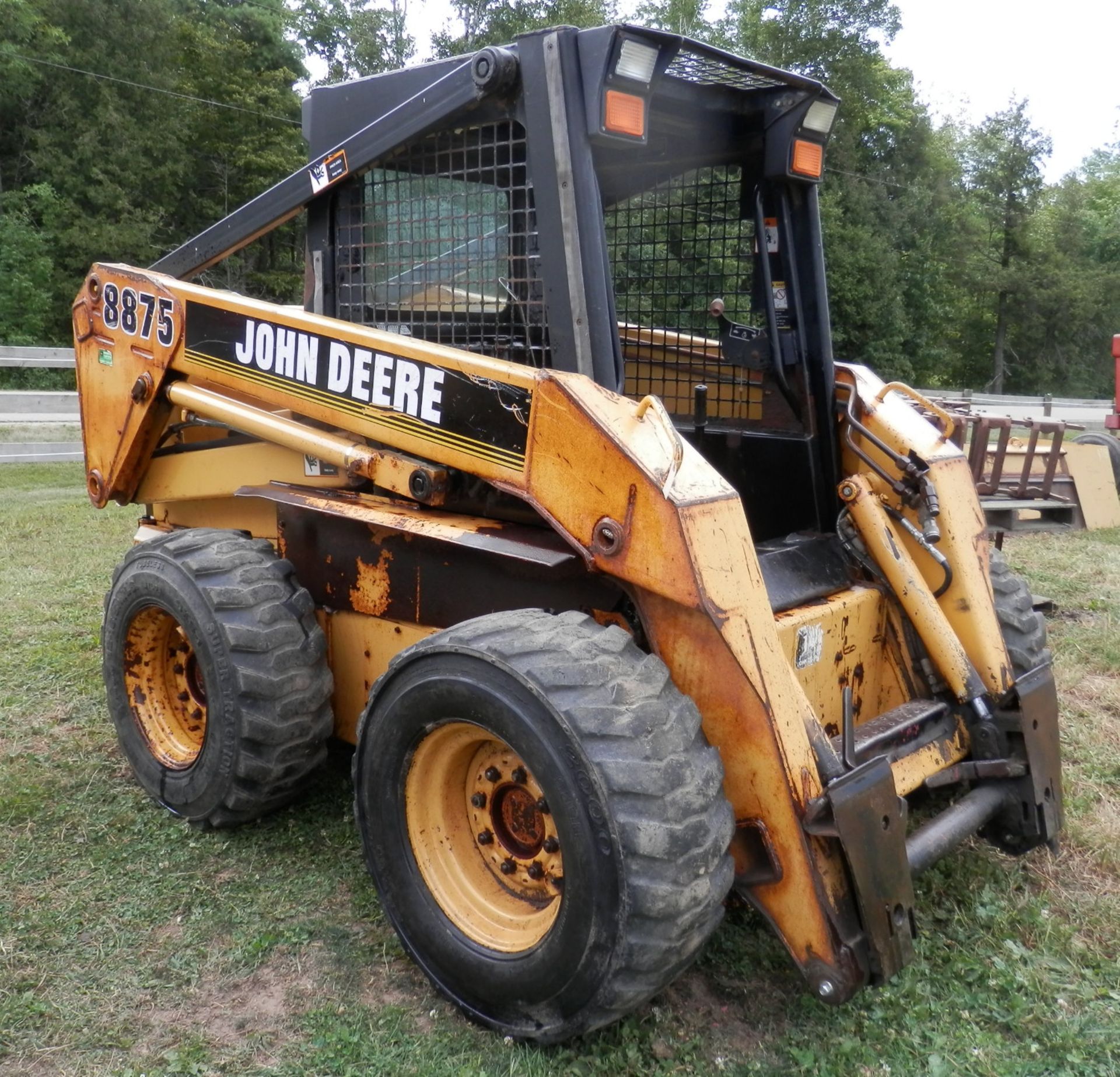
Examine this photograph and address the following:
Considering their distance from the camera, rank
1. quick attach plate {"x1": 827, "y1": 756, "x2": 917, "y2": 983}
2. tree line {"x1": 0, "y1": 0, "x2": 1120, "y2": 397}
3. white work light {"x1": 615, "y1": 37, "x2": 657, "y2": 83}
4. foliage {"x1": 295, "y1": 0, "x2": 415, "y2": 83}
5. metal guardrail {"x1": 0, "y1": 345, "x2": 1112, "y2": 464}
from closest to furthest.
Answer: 1. quick attach plate {"x1": 827, "y1": 756, "x2": 917, "y2": 983}
2. white work light {"x1": 615, "y1": 37, "x2": 657, "y2": 83}
3. metal guardrail {"x1": 0, "y1": 345, "x2": 1112, "y2": 464}
4. tree line {"x1": 0, "y1": 0, "x2": 1120, "y2": 397}
5. foliage {"x1": 295, "y1": 0, "x2": 415, "y2": 83}

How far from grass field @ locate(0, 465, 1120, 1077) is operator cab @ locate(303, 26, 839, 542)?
4.70ft

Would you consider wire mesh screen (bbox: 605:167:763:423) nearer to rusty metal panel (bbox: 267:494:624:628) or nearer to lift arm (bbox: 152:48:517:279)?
lift arm (bbox: 152:48:517:279)

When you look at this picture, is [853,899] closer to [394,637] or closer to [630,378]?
[394,637]

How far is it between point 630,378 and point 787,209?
84 centimetres

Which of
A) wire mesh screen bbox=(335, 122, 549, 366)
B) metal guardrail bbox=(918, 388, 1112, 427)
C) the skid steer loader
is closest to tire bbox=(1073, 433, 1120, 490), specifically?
the skid steer loader

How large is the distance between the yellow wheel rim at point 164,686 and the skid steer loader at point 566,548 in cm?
2

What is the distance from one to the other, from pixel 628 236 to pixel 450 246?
81 centimetres

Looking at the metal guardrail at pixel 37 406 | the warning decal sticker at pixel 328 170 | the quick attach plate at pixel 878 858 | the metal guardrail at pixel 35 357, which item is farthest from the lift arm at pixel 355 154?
the metal guardrail at pixel 35 357

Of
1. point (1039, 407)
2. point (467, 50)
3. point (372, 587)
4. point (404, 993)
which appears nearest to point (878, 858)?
point (404, 993)

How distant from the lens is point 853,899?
8.30 feet

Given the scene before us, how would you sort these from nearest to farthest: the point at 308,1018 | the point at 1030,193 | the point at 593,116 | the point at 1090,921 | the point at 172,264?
the point at 308,1018 < the point at 593,116 < the point at 1090,921 < the point at 172,264 < the point at 1030,193

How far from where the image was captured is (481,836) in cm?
290

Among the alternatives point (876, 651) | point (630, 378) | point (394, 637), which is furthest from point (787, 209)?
point (394, 637)

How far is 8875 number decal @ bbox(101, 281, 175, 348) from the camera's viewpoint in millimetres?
4016
